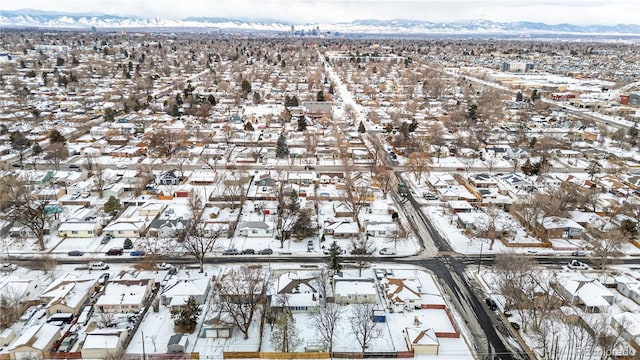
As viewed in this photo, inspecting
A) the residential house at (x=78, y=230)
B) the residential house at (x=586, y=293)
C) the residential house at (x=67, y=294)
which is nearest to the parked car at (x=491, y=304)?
the residential house at (x=586, y=293)

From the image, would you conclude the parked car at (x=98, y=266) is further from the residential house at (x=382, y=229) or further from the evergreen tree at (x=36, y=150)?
the evergreen tree at (x=36, y=150)

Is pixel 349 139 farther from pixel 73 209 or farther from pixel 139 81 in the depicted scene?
pixel 139 81

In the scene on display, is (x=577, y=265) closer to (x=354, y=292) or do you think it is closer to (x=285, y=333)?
(x=354, y=292)

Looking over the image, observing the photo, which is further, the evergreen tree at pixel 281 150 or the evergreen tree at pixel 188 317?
the evergreen tree at pixel 281 150

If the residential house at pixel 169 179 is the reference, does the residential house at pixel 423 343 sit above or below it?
below

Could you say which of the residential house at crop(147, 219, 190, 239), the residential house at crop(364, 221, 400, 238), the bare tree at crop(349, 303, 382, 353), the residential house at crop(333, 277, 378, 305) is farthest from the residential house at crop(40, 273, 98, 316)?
the residential house at crop(364, 221, 400, 238)

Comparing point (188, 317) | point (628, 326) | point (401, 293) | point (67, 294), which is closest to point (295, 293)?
point (188, 317)
